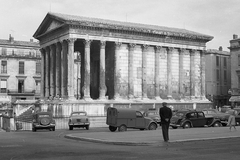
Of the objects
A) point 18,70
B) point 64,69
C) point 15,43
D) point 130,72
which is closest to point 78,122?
point 64,69

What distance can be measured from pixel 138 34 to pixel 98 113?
1123cm

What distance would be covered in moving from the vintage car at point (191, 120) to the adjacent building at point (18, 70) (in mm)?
49400

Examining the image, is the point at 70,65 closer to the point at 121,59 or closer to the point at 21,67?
the point at 121,59

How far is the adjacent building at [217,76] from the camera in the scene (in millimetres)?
76875

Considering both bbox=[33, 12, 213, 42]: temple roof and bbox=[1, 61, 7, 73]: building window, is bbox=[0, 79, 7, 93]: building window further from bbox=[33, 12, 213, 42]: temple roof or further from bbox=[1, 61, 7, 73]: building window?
bbox=[33, 12, 213, 42]: temple roof

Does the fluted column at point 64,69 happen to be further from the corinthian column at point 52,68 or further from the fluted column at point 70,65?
the corinthian column at point 52,68

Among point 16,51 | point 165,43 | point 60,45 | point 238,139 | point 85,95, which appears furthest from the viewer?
point 16,51

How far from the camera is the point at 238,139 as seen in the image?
19625mm

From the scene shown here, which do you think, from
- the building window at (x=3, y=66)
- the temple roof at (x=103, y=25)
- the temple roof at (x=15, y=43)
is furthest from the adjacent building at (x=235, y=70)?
the building window at (x=3, y=66)

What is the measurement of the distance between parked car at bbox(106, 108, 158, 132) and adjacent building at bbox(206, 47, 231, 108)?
4914 cm

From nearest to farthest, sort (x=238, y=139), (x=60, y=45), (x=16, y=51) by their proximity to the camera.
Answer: (x=238, y=139), (x=60, y=45), (x=16, y=51)

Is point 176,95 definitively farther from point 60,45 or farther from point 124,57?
point 60,45

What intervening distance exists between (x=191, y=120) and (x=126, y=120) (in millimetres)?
5810

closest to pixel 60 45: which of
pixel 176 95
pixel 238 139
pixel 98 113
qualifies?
pixel 98 113
